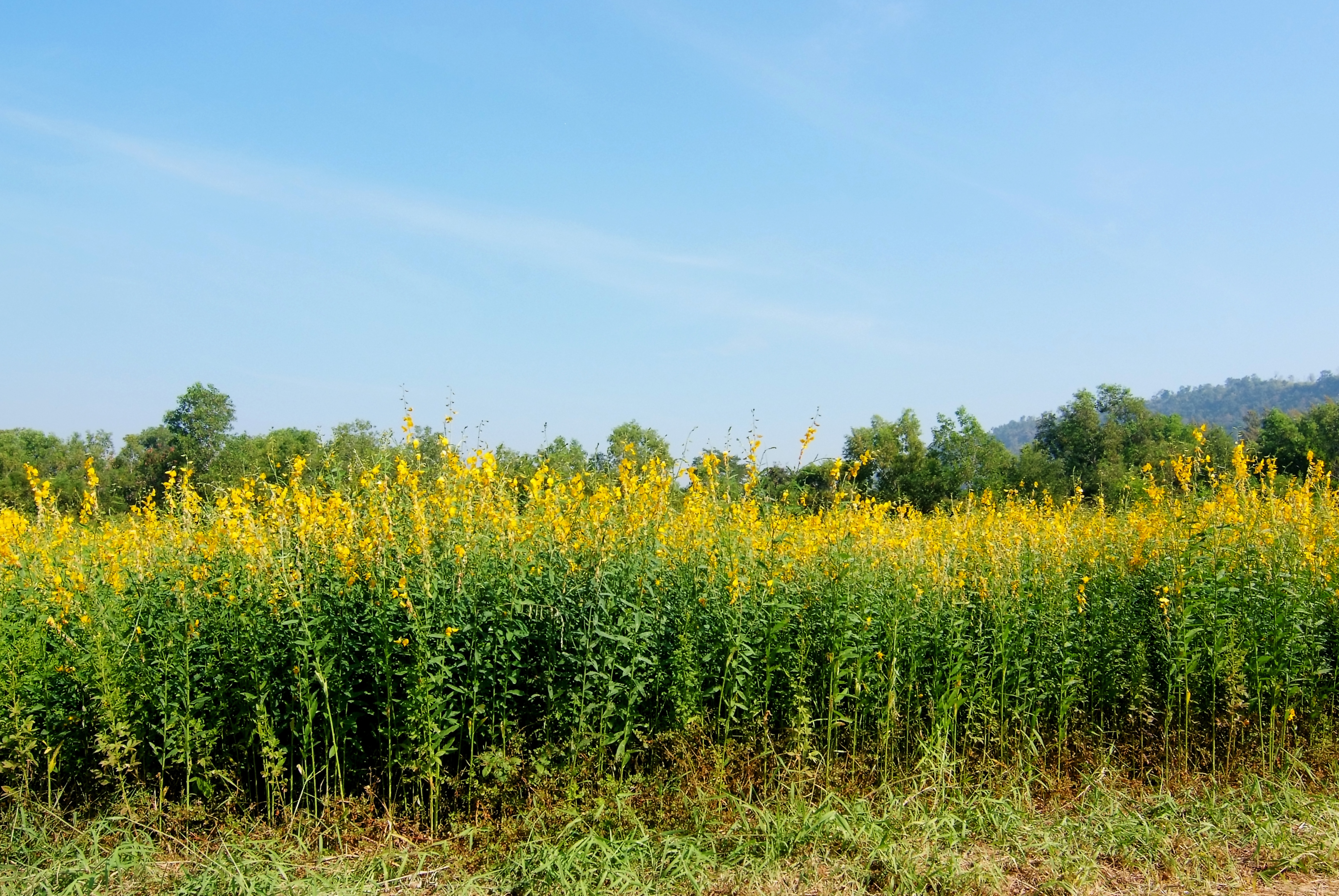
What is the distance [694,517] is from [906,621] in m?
1.64

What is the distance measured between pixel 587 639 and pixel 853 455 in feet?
102

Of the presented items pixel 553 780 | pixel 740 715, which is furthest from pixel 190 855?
pixel 740 715

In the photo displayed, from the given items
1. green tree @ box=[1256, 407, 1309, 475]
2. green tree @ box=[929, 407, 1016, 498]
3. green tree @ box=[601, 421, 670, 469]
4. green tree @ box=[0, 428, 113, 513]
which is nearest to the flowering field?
green tree @ box=[601, 421, 670, 469]

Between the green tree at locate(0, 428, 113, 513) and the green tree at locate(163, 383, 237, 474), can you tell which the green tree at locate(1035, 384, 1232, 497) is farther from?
the green tree at locate(163, 383, 237, 474)

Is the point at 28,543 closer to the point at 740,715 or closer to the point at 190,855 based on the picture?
the point at 190,855

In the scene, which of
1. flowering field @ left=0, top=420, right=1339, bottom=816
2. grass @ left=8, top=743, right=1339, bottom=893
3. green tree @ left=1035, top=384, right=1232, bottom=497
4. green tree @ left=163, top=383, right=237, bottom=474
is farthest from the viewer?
green tree @ left=163, top=383, right=237, bottom=474

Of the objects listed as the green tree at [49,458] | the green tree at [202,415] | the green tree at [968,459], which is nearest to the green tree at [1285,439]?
the green tree at [968,459]

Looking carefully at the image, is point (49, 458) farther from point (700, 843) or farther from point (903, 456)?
point (700, 843)

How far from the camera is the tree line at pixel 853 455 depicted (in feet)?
22.0

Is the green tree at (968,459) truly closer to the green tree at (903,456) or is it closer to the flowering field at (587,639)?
the green tree at (903,456)

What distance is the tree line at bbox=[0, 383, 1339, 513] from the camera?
670cm

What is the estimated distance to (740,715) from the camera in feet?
18.0

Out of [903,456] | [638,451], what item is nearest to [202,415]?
[903,456]

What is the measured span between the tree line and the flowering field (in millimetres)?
317
